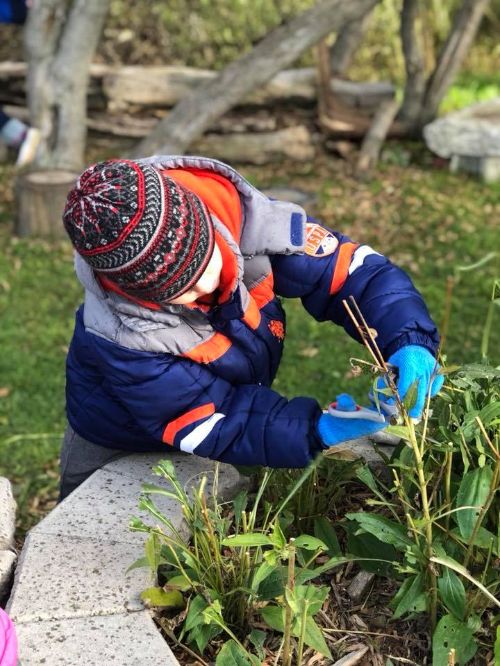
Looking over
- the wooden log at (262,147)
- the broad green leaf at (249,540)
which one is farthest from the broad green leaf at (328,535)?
the wooden log at (262,147)

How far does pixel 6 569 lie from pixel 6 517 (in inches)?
9.2

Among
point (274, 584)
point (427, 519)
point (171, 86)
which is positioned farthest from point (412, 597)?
point (171, 86)

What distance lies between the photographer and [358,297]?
8.02 feet

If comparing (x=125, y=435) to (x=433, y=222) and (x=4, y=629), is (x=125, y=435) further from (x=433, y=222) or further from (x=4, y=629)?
(x=433, y=222)

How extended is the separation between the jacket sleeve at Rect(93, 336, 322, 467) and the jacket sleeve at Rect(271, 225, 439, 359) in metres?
0.31

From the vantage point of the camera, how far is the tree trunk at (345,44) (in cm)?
777

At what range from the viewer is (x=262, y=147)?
7762 millimetres

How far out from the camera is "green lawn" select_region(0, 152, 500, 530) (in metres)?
4.37

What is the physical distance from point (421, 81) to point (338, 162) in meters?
0.99

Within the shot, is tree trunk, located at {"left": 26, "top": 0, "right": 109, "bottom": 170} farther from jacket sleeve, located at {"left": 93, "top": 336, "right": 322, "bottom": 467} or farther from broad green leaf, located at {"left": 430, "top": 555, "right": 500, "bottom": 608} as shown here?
broad green leaf, located at {"left": 430, "top": 555, "right": 500, "bottom": 608}

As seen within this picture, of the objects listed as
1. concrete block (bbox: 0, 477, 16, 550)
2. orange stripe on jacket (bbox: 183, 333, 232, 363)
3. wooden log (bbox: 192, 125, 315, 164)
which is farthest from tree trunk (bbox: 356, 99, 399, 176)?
concrete block (bbox: 0, 477, 16, 550)

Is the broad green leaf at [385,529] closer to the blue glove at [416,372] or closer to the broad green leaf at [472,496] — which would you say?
the broad green leaf at [472,496]

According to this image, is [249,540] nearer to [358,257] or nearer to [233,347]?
[233,347]

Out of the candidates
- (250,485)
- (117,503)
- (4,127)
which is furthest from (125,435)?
(4,127)
